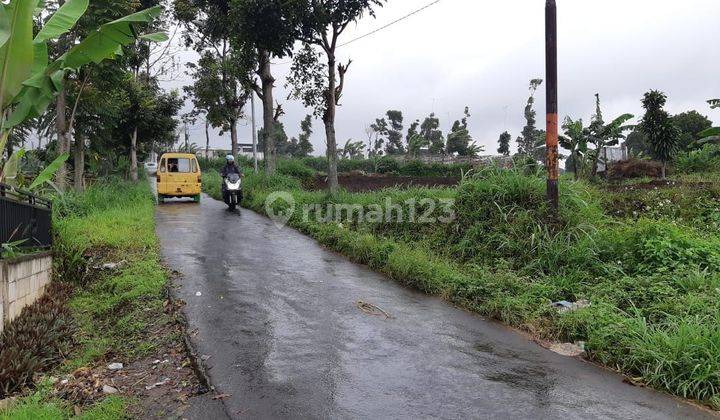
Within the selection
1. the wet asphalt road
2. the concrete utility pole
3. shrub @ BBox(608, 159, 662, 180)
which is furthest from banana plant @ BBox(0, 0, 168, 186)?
shrub @ BBox(608, 159, 662, 180)

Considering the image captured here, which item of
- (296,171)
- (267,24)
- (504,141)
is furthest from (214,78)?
(504,141)

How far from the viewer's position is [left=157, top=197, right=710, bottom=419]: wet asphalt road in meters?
3.74

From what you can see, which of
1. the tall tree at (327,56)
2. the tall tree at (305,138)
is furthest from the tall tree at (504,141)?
the tall tree at (327,56)

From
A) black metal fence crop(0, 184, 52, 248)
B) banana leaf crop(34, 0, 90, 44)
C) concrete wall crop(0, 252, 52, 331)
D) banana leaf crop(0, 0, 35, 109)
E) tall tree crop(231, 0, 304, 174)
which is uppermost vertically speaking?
tall tree crop(231, 0, 304, 174)

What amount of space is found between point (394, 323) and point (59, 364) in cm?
339

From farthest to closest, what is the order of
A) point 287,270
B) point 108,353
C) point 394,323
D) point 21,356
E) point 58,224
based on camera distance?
1. point 58,224
2. point 287,270
3. point 394,323
4. point 108,353
5. point 21,356

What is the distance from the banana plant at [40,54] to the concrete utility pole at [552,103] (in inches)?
223

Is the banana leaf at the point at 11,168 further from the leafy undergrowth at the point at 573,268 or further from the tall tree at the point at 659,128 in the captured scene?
the tall tree at the point at 659,128

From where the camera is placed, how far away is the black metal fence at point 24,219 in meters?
5.80

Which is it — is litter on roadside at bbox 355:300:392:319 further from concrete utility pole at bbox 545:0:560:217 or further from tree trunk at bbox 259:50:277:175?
tree trunk at bbox 259:50:277:175

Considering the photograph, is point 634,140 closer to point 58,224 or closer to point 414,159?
point 414,159

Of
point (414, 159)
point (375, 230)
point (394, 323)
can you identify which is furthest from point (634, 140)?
point (394, 323)

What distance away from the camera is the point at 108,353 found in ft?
16.1

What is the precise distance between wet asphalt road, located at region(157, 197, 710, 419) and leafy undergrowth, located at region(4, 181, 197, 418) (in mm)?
439
